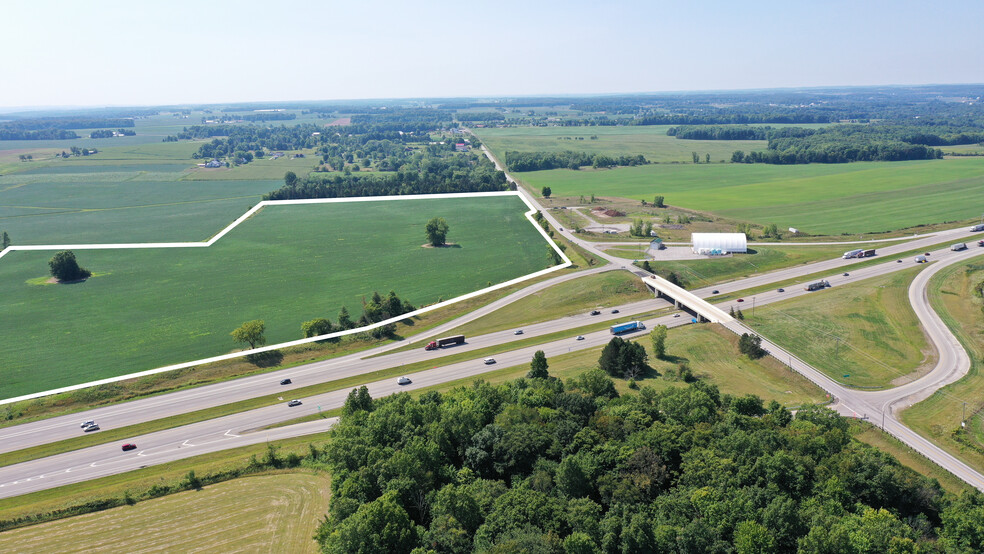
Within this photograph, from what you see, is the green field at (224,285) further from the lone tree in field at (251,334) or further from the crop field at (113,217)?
the crop field at (113,217)

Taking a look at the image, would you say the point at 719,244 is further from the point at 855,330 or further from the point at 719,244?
the point at 855,330

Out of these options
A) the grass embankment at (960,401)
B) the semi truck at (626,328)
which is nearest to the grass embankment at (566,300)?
the semi truck at (626,328)

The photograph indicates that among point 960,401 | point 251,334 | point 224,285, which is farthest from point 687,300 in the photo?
point 224,285

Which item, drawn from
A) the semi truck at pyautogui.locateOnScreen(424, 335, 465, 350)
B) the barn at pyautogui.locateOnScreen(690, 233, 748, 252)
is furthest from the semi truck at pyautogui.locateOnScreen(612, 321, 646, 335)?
the barn at pyautogui.locateOnScreen(690, 233, 748, 252)

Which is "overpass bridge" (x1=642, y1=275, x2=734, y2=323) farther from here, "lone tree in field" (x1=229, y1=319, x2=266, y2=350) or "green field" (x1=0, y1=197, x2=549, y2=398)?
"lone tree in field" (x1=229, y1=319, x2=266, y2=350)

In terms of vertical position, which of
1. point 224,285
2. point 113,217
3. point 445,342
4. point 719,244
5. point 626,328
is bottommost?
point 445,342

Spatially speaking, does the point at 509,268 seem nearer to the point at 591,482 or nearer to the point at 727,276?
the point at 727,276

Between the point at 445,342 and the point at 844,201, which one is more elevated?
the point at 844,201
